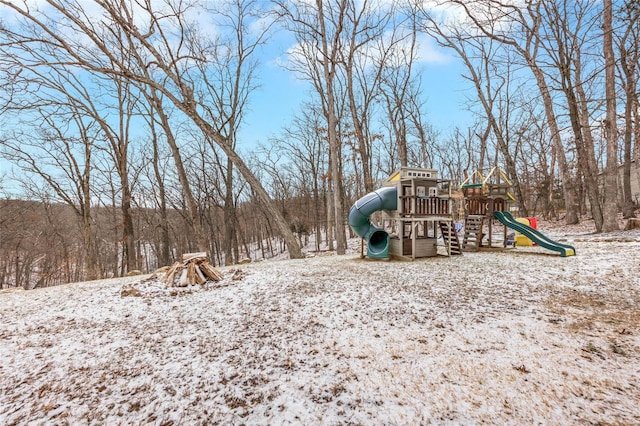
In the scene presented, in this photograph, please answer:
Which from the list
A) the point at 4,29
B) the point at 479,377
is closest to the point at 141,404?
the point at 479,377

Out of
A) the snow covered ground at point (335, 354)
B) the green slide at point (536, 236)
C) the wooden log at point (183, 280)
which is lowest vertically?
the snow covered ground at point (335, 354)

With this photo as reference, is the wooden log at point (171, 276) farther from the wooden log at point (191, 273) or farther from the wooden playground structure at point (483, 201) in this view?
the wooden playground structure at point (483, 201)

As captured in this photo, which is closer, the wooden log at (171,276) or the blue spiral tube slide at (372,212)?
the wooden log at (171,276)

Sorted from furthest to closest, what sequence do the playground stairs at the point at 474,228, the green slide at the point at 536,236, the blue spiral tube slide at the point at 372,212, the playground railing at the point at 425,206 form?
the playground stairs at the point at 474,228 < the blue spiral tube slide at the point at 372,212 < the playground railing at the point at 425,206 < the green slide at the point at 536,236

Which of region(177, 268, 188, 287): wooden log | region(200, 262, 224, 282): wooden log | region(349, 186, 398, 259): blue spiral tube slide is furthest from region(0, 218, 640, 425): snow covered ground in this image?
region(349, 186, 398, 259): blue spiral tube slide

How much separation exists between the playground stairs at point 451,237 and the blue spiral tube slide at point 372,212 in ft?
5.08

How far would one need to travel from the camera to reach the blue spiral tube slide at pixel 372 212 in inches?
286

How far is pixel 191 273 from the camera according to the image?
527 centimetres

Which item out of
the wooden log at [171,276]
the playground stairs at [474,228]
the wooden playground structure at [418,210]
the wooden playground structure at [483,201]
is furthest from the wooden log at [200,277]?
the playground stairs at [474,228]

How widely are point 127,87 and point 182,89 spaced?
7.24 m

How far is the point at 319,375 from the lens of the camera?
2.19 meters

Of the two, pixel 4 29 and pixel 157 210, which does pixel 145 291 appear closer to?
pixel 4 29

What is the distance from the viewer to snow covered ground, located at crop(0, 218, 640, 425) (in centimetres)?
179

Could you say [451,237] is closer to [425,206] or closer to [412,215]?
[425,206]
